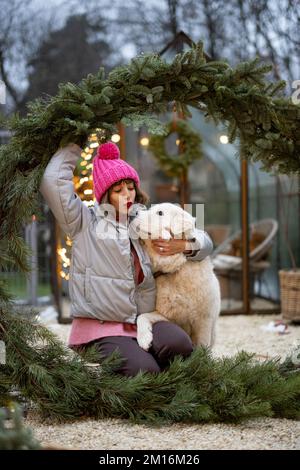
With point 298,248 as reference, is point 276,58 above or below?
above

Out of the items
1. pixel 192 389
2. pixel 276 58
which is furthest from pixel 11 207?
pixel 276 58

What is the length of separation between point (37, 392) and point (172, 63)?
1.83 m

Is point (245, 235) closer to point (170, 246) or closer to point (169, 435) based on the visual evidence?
point (170, 246)

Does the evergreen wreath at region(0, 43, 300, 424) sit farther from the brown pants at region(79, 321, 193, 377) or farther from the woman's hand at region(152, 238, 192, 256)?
the woman's hand at region(152, 238, 192, 256)

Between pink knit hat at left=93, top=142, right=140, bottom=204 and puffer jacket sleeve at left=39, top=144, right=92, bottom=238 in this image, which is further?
pink knit hat at left=93, top=142, right=140, bottom=204

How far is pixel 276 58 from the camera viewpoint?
1057cm

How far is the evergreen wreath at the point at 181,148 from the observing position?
281 inches

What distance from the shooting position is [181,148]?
725cm

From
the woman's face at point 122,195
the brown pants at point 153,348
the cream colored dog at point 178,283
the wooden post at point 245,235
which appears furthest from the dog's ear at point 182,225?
the wooden post at point 245,235

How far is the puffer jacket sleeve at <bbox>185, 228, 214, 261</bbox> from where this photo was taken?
339 cm

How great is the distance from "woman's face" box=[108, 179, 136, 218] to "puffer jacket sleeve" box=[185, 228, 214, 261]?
0.42m

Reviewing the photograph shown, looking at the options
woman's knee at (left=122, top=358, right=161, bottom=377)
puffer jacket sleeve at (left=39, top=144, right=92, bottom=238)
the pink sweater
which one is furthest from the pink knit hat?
woman's knee at (left=122, top=358, right=161, bottom=377)

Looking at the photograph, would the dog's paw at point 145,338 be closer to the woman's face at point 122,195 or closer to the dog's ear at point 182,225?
the dog's ear at point 182,225

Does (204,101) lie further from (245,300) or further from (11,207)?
(245,300)
